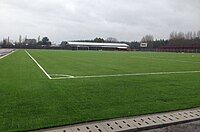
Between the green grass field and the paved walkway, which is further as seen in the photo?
the green grass field

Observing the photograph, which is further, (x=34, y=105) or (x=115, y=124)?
(x=34, y=105)

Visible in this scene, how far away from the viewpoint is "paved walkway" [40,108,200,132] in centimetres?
588

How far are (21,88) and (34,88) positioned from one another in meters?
0.44

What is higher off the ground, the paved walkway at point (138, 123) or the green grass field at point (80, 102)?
the green grass field at point (80, 102)

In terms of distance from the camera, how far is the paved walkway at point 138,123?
19.3 feet

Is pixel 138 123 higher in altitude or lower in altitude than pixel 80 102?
lower

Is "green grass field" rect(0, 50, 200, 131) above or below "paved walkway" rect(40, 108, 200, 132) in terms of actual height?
above

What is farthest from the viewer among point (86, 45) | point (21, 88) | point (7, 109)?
point (86, 45)

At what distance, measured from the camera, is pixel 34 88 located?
1038cm

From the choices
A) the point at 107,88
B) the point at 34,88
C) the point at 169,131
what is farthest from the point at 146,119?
the point at 34,88

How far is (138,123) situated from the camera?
247 inches

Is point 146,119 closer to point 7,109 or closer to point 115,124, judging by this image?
point 115,124

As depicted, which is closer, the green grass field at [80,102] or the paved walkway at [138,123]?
the paved walkway at [138,123]

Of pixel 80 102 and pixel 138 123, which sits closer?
pixel 138 123
